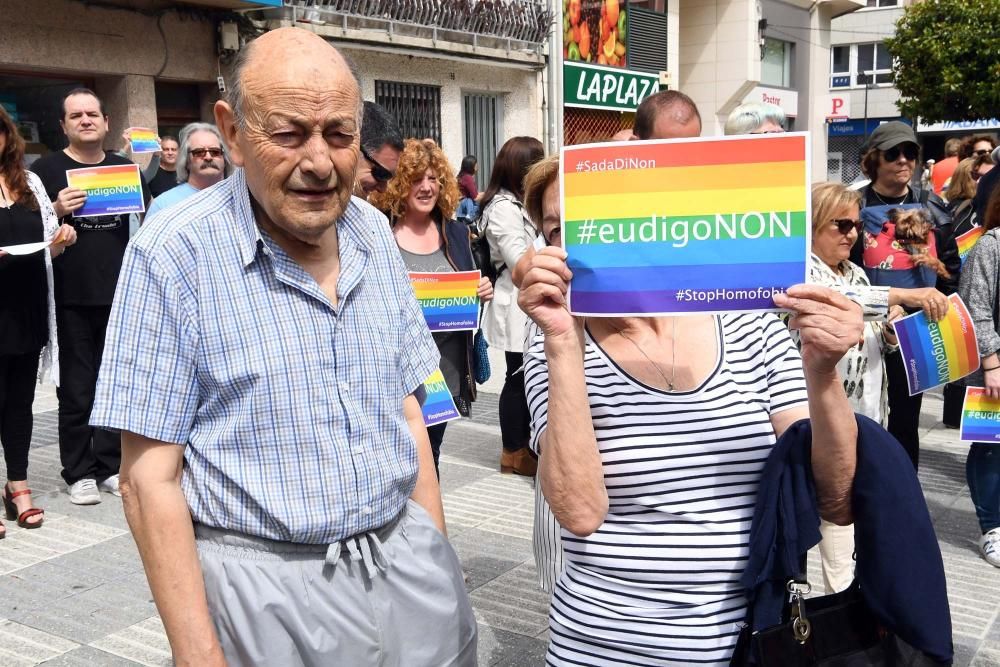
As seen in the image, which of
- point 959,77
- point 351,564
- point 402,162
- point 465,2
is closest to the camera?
point 351,564

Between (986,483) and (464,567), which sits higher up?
(986,483)

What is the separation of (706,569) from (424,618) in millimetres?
563

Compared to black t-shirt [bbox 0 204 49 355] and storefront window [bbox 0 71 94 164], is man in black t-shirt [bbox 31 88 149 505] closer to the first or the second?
black t-shirt [bbox 0 204 49 355]

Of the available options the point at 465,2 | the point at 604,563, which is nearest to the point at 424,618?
the point at 604,563

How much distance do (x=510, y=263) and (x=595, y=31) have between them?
52.2ft

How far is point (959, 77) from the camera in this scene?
27.0 meters

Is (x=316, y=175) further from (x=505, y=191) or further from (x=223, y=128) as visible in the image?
(x=505, y=191)

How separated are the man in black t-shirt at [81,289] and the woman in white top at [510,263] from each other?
217 cm

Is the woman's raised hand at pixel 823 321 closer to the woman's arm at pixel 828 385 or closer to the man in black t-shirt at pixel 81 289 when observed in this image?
the woman's arm at pixel 828 385

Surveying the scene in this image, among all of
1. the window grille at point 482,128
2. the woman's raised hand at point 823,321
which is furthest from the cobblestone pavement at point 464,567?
the window grille at point 482,128

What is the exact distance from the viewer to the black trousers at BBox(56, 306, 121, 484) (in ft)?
18.7

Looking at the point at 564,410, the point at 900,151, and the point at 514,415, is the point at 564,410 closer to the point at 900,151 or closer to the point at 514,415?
the point at 900,151

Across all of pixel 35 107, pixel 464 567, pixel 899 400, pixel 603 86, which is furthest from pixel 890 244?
pixel 603 86

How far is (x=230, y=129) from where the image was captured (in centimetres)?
188
